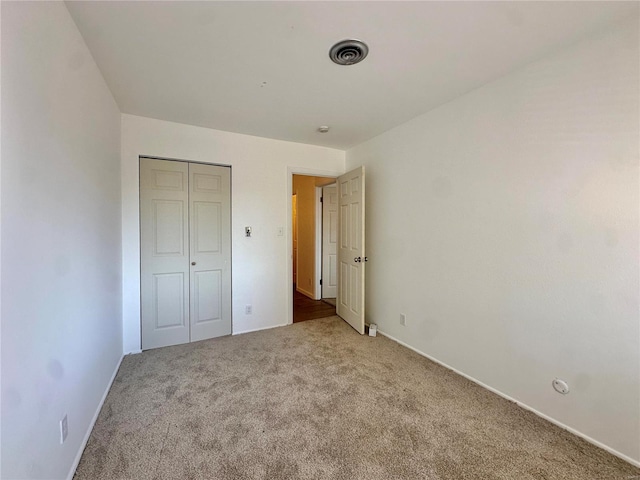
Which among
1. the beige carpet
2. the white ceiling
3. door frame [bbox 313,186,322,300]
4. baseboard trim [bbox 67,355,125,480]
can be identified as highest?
the white ceiling

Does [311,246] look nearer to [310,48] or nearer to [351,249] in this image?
[351,249]

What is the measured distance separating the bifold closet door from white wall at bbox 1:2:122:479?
89 centimetres

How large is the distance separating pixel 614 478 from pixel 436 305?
4.64 ft

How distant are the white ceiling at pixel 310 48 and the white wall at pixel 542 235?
268 millimetres

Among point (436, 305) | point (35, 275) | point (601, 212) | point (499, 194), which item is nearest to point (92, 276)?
point (35, 275)

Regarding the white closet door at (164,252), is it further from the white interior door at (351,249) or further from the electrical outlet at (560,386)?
the electrical outlet at (560,386)

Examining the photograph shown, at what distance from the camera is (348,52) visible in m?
1.77

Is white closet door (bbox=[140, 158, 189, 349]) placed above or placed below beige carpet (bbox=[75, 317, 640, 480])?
above

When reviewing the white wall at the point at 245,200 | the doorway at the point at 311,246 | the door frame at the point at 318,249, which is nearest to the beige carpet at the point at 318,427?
the white wall at the point at 245,200

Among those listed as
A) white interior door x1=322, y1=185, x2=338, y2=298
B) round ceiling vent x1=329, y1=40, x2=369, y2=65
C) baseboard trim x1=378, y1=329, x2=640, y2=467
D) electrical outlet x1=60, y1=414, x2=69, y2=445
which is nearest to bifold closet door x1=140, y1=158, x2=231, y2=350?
electrical outlet x1=60, y1=414, x2=69, y2=445

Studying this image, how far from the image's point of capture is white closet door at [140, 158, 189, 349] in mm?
2879

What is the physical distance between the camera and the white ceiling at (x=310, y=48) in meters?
1.46

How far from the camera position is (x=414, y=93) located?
2.33 m

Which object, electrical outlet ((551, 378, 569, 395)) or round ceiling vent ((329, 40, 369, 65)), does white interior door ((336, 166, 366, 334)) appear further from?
electrical outlet ((551, 378, 569, 395))
